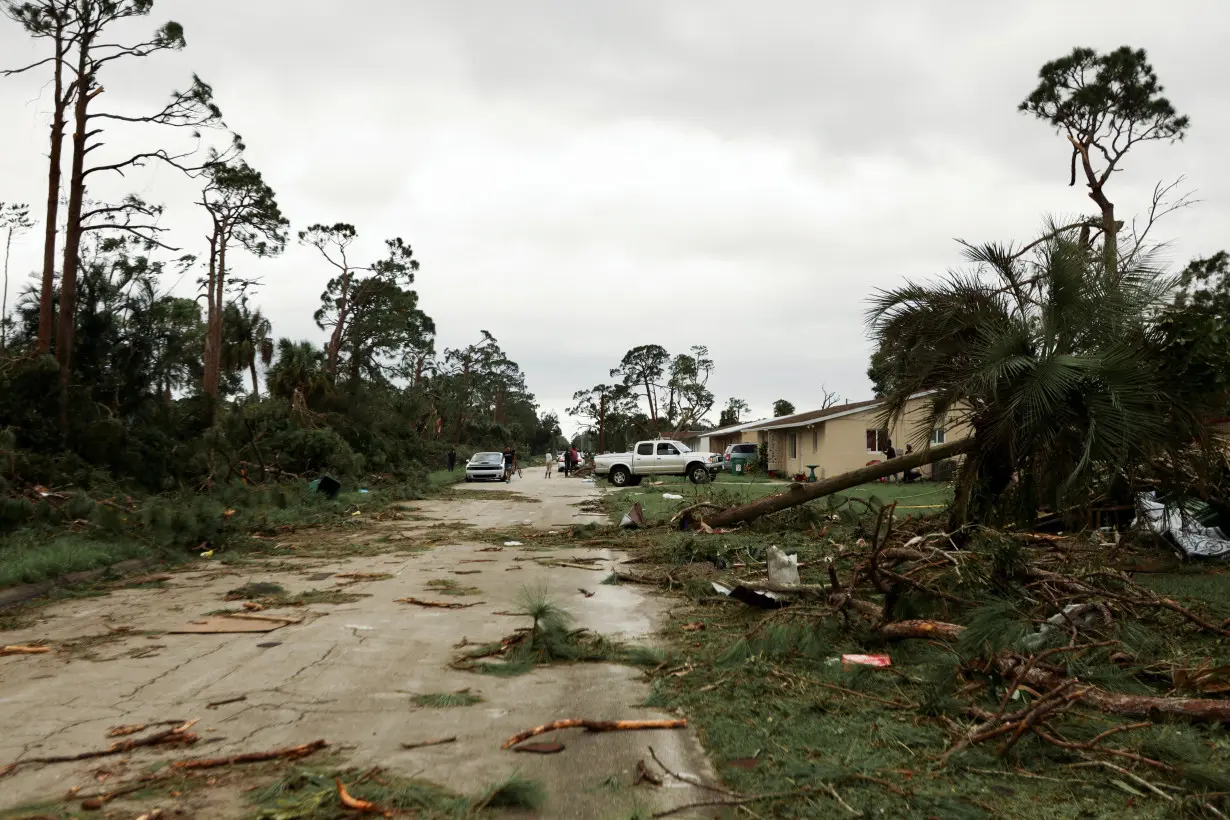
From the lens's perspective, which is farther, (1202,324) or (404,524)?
(404,524)

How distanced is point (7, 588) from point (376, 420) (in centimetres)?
2750

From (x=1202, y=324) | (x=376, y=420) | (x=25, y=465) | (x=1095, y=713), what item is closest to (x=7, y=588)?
(x=25, y=465)

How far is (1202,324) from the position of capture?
898 cm

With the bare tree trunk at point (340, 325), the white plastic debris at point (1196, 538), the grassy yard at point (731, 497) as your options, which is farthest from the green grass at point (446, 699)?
the bare tree trunk at point (340, 325)

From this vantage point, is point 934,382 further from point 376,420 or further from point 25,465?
point 376,420

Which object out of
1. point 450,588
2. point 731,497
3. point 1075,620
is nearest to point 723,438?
point 731,497

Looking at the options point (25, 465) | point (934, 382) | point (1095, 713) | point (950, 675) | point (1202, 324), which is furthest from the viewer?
point (25, 465)

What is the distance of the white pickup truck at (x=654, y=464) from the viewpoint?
1464 inches

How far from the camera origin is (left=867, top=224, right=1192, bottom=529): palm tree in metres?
8.27

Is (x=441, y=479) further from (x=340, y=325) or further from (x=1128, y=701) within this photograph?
(x=1128, y=701)

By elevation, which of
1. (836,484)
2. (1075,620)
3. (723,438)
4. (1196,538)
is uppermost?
(723,438)

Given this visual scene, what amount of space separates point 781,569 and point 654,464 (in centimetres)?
2870

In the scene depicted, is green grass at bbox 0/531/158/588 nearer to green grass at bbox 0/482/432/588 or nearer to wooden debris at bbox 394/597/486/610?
green grass at bbox 0/482/432/588

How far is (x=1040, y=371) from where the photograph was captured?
8461mm
